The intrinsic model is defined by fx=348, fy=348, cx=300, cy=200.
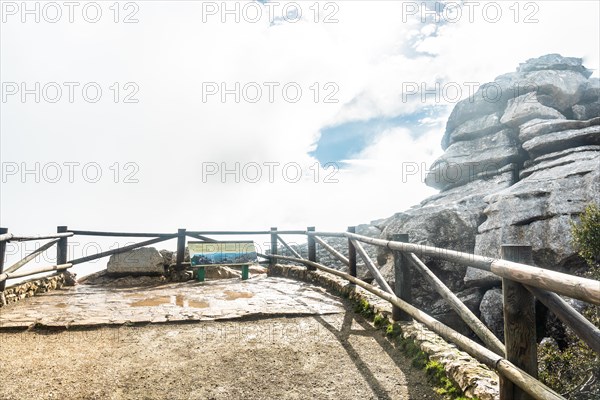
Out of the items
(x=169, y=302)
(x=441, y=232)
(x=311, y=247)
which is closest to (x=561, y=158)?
(x=441, y=232)

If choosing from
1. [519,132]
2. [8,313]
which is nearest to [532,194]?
[519,132]

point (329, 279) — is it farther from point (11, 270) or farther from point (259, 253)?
point (11, 270)

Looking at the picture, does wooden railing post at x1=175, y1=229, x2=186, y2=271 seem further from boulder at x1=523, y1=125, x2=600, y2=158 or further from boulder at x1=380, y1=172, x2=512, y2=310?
boulder at x1=523, y1=125, x2=600, y2=158

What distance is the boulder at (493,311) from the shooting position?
43.6 ft

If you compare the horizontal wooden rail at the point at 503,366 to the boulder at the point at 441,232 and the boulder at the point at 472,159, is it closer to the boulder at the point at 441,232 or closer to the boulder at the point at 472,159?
the boulder at the point at 441,232

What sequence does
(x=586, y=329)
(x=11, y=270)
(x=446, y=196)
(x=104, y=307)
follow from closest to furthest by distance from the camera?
1. (x=586, y=329)
2. (x=104, y=307)
3. (x=11, y=270)
4. (x=446, y=196)

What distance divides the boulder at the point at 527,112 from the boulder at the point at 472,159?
2.64 feet

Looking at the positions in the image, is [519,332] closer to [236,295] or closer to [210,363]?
[210,363]

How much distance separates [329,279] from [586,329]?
20.5 feet

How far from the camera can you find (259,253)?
36.3 ft

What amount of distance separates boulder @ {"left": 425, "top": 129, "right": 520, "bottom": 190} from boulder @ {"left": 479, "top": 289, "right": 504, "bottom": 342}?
35.4 feet

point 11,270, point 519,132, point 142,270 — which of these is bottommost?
point 142,270

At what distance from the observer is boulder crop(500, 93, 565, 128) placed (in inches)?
917

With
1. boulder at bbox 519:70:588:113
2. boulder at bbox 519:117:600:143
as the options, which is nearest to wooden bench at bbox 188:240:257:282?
boulder at bbox 519:117:600:143
